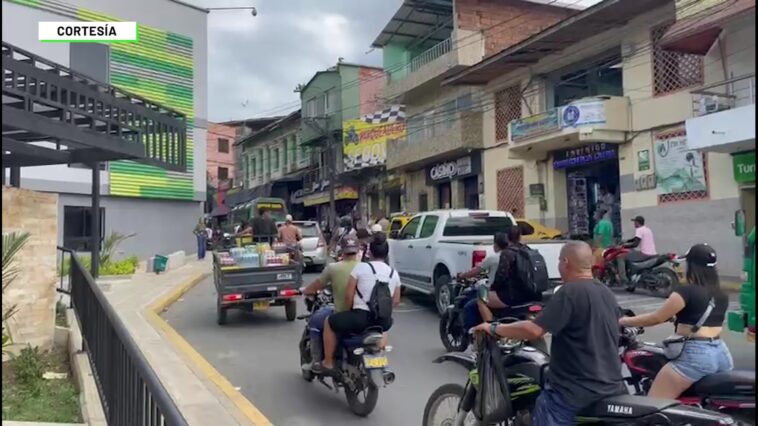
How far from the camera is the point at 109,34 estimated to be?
6.46 meters

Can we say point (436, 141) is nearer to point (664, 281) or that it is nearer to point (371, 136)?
→ point (371, 136)

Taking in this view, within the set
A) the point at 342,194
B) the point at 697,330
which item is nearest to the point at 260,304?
the point at 697,330

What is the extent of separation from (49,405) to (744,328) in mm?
6818

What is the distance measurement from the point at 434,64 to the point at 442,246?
1611 centimetres

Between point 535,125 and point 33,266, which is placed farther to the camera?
point 535,125

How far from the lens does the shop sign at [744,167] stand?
14477mm

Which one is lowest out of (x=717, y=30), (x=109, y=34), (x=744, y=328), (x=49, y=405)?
(x=49, y=405)

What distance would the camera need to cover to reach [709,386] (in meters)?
4.04

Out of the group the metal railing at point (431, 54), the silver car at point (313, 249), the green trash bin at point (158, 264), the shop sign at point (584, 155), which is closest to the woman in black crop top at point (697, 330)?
the shop sign at point (584, 155)

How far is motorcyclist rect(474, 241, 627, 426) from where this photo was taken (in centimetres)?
341

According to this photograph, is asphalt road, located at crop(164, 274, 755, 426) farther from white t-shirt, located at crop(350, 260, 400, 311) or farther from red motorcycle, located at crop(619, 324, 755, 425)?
red motorcycle, located at crop(619, 324, 755, 425)

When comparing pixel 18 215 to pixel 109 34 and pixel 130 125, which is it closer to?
pixel 130 125

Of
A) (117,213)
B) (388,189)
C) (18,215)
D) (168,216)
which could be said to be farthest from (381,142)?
(18,215)

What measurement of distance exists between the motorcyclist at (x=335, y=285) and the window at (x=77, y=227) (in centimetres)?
1975
